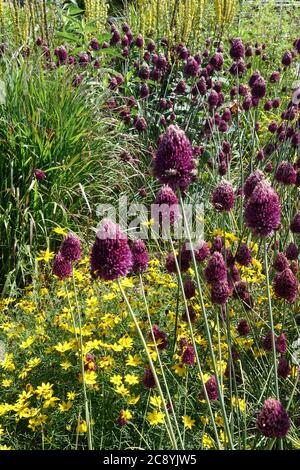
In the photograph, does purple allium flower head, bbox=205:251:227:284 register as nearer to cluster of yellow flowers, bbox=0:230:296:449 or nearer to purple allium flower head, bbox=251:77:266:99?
cluster of yellow flowers, bbox=0:230:296:449

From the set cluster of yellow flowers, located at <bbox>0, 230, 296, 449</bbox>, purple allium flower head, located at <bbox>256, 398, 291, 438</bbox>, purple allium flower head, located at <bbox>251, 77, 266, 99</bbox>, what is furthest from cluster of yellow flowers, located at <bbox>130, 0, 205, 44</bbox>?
purple allium flower head, located at <bbox>256, 398, 291, 438</bbox>

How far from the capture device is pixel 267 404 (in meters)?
1.47

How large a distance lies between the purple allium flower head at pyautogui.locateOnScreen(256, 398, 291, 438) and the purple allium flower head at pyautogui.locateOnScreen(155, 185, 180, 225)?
26.9 inches

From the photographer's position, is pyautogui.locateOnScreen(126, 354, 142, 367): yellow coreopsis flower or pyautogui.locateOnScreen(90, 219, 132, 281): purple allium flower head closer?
pyautogui.locateOnScreen(90, 219, 132, 281): purple allium flower head

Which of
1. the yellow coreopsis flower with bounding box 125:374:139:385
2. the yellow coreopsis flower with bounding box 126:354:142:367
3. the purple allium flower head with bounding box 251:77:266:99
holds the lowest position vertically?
the yellow coreopsis flower with bounding box 125:374:139:385

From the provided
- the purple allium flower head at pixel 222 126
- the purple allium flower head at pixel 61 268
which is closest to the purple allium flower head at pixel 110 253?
the purple allium flower head at pixel 61 268

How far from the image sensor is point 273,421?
145 centimetres

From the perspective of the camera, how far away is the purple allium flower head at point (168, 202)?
1.87 metres

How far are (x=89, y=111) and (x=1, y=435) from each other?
8.92 feet

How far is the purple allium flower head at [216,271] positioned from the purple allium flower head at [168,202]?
20cm

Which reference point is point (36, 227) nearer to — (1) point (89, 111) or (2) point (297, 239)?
(1) point (89, 111)

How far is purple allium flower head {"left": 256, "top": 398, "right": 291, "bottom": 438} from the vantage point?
1447 mm

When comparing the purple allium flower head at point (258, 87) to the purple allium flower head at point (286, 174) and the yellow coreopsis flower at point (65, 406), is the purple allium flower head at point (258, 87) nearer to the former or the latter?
the purple allium flower head at point (286, 174)

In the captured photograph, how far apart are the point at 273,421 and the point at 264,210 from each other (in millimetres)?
567
